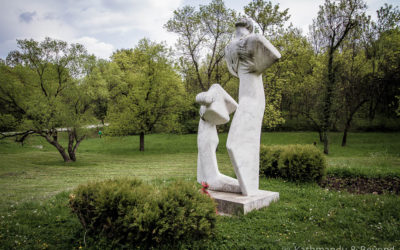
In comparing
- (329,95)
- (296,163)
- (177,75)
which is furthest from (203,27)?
(296,163)

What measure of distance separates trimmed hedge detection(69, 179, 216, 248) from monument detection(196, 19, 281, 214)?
154 centimetres

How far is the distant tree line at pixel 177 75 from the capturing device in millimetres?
17047

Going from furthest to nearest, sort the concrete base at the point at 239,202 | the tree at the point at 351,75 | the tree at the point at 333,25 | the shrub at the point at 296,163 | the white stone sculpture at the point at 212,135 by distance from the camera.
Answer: the tree at the point at 351,75 < the tree at the point at 333,25 < the shrub at the point at 296,163 < the white stone sculpture at the point at 212,135 < the concrete base at the point at 239,202

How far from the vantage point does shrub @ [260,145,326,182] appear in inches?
334

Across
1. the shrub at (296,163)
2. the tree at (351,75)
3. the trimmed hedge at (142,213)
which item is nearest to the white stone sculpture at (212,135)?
the trimmed hedge at (142,213)

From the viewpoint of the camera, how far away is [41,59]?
682 inches

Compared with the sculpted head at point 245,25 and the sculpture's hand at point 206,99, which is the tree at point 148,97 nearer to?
the sculpture's hand at point 206,99

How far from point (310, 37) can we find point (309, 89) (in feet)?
25.3

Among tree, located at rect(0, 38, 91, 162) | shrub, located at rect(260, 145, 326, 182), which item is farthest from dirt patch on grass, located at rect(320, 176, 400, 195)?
tree, located at rect(0, 38, 91, 162)

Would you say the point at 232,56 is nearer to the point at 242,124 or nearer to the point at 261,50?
the point at 261,50

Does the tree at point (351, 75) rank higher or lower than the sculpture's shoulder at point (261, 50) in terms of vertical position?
higher

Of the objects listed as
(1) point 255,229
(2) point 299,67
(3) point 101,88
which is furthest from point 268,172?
(2) point 299,67

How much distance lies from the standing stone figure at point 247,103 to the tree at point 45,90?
1429 cm

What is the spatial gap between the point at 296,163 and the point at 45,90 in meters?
16.9
